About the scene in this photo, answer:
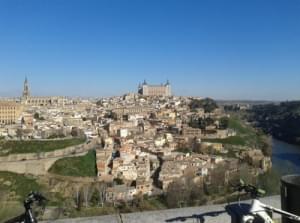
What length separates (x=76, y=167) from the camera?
24344mm

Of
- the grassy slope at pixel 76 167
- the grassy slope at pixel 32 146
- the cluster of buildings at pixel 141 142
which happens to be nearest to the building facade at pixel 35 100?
the cluster of buildings at pixel 141 142

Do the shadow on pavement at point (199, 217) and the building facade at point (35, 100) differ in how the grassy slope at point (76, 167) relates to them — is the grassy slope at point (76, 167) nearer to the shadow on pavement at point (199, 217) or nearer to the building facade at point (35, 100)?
the shadow on pavement at point (199, 217)

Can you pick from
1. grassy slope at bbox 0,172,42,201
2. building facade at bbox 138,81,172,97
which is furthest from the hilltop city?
building facade at bbox 138,81,172,97

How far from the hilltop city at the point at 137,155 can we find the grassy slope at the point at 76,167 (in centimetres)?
6

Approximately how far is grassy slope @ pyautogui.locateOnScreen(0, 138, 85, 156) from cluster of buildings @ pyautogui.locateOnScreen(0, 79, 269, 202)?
2828mm

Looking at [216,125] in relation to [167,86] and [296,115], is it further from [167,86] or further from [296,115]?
[167,86]

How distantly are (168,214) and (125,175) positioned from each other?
2212 cm

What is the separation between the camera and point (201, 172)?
22453 mm

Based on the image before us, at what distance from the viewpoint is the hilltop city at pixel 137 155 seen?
739 inches

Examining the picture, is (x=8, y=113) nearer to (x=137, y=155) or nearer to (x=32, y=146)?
(x=32, y=146)

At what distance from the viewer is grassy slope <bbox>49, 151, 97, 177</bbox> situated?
23422mm

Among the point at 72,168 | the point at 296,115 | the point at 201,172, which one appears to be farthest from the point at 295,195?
the point at 296,115

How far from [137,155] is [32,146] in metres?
7.64

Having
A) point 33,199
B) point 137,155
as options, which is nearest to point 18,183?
point 137,155
